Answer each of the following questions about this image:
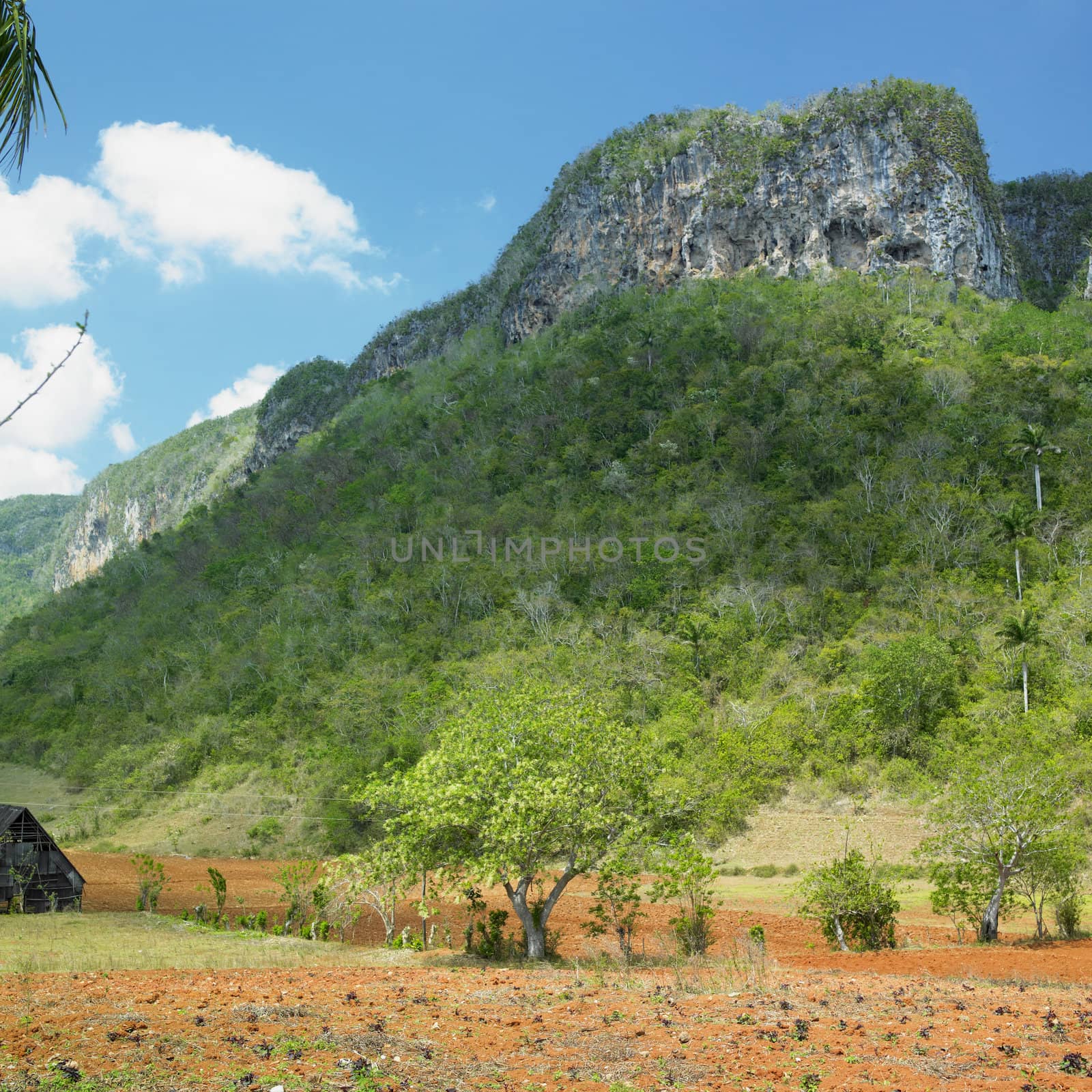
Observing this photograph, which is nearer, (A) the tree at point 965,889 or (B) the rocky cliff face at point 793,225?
(A) the tree at point 965,889

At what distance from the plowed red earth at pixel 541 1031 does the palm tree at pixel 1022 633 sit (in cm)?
3140

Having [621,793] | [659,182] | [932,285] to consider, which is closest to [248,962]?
[621,793]

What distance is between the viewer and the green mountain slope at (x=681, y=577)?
→ 41.8 metres

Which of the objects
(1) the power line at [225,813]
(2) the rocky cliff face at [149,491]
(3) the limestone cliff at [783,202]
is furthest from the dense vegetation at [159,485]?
(1) the power line at [225,813]

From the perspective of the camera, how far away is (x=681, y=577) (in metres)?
53.9

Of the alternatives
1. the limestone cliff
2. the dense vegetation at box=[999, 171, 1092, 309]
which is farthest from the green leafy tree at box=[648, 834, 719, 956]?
the dense vegetation at box=[999, 171, 1092, 309]

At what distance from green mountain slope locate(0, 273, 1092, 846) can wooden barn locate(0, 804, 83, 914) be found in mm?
18408

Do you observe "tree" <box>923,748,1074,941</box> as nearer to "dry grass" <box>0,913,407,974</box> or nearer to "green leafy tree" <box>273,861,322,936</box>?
"dry grass" <box>0,913,407,974</box>

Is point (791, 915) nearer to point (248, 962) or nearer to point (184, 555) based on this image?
point (248, 962)

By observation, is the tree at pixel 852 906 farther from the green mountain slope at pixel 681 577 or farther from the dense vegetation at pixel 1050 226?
the dense vegetation at pixel 1050 226

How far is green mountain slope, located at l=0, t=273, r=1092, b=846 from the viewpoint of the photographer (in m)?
41.8

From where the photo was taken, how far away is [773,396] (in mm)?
69750

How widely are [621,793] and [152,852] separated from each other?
40082 millimetres

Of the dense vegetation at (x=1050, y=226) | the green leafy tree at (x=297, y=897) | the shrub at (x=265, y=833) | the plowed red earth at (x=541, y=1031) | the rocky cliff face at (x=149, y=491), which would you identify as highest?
the dense vegetation at (x=1050, y=226)
